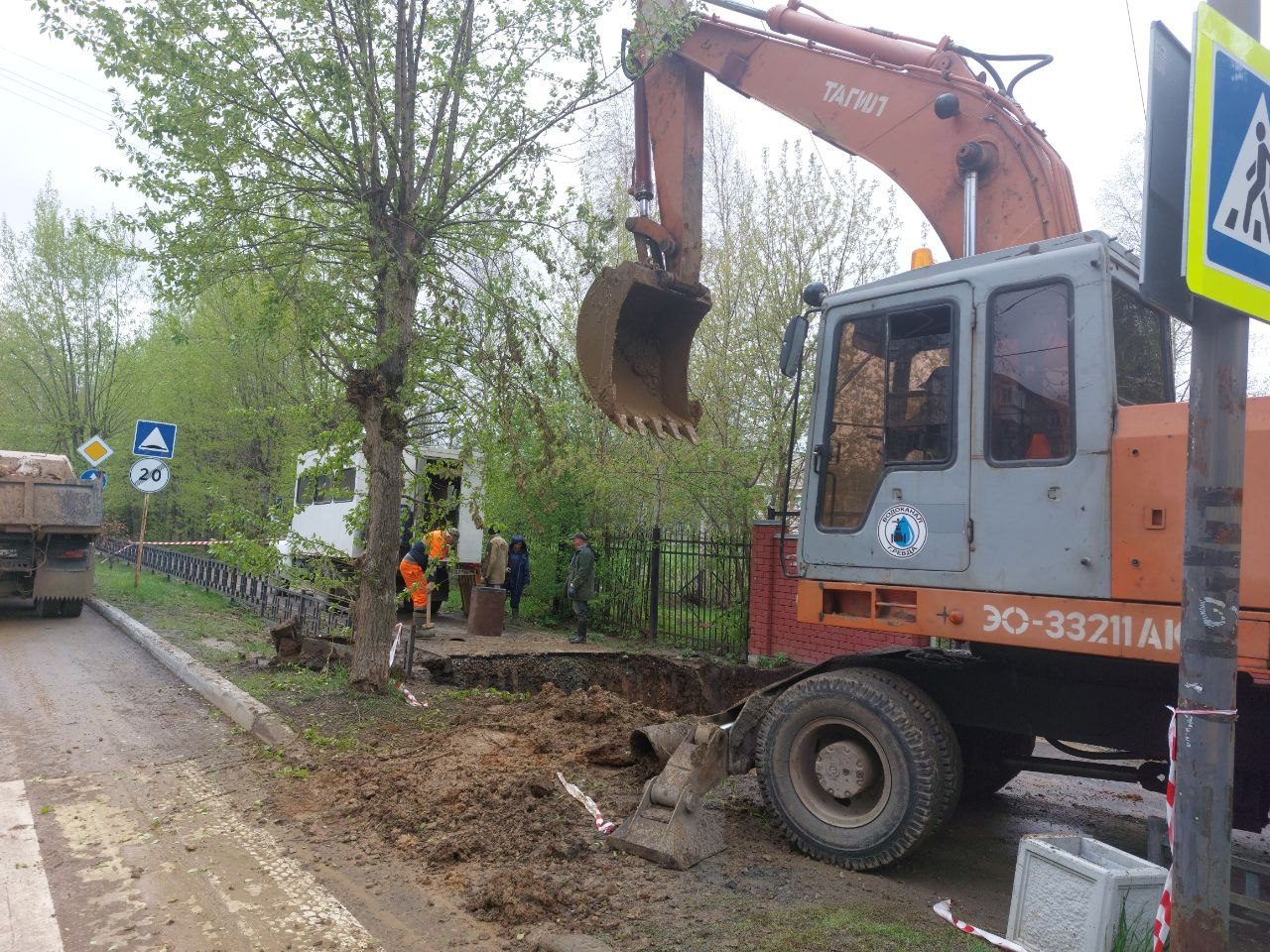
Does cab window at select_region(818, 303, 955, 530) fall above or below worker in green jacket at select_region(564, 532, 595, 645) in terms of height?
above

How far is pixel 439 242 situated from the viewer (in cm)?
856

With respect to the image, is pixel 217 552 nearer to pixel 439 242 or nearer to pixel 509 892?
pixel 439 242

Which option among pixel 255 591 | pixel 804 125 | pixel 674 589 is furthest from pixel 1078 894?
pixel 255 591

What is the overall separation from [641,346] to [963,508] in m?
2.68

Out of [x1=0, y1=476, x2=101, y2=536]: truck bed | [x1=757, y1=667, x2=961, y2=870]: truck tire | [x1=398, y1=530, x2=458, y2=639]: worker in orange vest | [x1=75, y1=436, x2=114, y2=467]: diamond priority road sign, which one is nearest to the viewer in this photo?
[x1=757, y1=667, x2=961, y2=870]: truck tire

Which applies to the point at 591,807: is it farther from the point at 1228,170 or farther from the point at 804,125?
the point at 804,125

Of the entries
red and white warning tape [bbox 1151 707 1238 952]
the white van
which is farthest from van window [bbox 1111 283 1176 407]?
the white van

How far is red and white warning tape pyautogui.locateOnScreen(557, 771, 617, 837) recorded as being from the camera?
5145 millimetres

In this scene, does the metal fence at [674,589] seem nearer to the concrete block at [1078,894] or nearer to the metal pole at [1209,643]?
the concrete block at [1078,894]

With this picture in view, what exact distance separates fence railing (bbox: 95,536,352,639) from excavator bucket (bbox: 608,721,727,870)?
5658mm

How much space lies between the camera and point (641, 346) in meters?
6.47

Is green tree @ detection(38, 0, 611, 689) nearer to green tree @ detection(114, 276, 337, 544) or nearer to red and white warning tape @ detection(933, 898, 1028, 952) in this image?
red and white warning tape @ detection(933, 898, 1028, 952)

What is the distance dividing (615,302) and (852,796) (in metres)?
3.46

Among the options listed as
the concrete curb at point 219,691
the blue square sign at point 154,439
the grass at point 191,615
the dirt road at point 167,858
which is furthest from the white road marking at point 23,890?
the blue square sign at point 154,439
